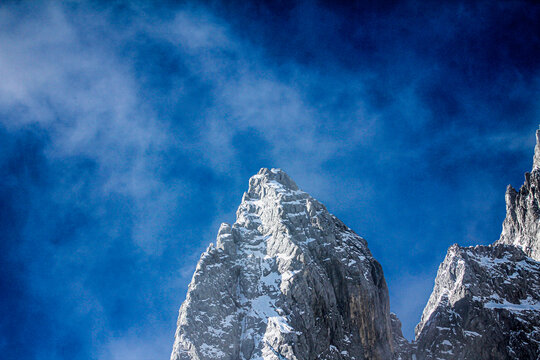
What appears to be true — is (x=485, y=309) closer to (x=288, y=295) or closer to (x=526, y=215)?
(x=526, y=215)

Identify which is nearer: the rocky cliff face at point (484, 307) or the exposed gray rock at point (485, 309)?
the exposed gray rock at point (485, 309)

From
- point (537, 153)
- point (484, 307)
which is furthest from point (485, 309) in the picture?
point (537, 153)

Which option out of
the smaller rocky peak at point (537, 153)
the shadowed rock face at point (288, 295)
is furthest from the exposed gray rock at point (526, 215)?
the shadowed rock face at point (288, 295)

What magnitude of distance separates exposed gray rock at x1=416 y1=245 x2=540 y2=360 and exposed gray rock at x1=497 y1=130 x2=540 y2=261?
62.6ft

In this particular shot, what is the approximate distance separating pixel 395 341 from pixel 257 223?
166 feet

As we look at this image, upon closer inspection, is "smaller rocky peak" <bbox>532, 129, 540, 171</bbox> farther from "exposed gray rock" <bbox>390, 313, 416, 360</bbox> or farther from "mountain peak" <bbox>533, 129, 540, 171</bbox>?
"exposed gray rock" <bbox>390, 313, 416, 360</bbox>

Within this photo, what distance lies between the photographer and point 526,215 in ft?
570

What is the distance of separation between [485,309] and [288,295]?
185 ft

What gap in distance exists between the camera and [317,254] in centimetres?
13588

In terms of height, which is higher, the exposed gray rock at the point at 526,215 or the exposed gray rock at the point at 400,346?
the exposed gray rock at the point at 526,215

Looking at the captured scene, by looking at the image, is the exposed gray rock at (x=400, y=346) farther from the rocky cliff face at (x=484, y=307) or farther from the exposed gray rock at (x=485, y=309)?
the rocky cliff face at (x=484, y=307)

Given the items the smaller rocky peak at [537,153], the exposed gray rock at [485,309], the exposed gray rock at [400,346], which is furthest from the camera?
the smaller rocky peak at [537,153]

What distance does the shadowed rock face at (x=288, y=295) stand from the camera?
11669cm

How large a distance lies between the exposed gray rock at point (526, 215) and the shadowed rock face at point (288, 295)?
56.5 m
